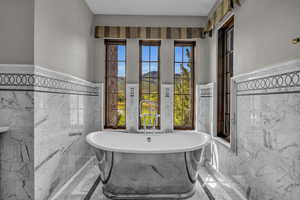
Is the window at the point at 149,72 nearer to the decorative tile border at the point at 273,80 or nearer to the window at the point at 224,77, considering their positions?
the window at the point at 224,77

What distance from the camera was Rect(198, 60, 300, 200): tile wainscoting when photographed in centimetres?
136

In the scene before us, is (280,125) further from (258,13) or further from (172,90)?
(172,90)

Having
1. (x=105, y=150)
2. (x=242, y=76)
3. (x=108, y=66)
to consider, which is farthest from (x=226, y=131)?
(x=108, y=66)

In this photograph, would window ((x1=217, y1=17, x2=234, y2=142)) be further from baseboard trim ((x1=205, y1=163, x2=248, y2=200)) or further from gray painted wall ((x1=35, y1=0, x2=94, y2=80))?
gray painted wall ((x1=35, y1=0, x2=94, y2=80))

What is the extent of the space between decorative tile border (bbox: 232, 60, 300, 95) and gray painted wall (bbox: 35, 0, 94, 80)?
204cm

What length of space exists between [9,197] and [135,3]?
9.57 ft

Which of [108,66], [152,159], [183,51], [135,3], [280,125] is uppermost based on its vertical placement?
[135,3]

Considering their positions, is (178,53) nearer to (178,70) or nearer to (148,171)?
(178,70)

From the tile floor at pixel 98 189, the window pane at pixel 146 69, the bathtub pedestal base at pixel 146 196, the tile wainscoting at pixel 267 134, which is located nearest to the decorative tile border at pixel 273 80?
the tile wainscoting at pixel 267 134

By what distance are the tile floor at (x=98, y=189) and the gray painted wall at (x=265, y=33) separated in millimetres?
1446

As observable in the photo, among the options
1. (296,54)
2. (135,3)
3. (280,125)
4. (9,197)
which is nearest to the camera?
(296,54)

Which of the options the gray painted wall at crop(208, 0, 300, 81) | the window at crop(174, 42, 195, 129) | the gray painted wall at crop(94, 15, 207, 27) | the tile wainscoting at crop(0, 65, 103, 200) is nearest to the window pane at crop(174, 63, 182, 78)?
the window at crop(174, 42, 195, 129)

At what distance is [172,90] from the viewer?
3.47 metres

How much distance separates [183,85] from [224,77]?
2.81 feet
